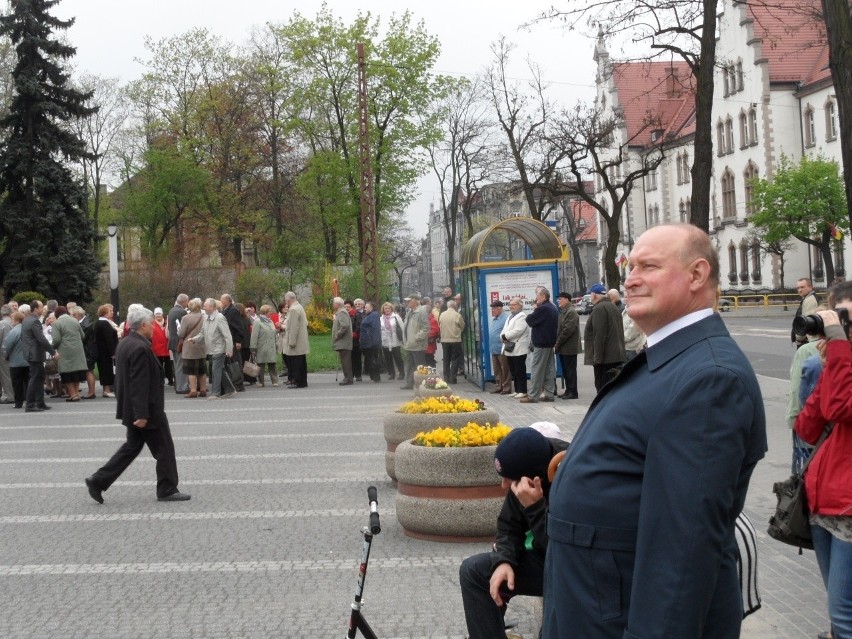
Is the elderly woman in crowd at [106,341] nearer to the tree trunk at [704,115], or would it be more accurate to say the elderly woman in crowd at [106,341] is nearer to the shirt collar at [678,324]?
the tree trunk at [704,115]

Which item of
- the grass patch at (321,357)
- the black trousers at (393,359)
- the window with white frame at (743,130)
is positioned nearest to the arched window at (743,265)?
the window with white frame at (743,130)

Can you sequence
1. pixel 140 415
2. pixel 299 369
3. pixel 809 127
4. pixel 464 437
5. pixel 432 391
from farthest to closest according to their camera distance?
pixel 809 127 → pixel 299 369 → pixel 432 391 → pixel 140 415 → pixel 464 437

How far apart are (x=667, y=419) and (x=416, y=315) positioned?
22235 mm

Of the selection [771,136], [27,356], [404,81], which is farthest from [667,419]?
[771,136]

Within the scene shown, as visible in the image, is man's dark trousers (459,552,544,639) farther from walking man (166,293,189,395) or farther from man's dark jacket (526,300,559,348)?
walking man (166,293,189,395)

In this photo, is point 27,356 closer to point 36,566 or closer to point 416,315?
point 416,315

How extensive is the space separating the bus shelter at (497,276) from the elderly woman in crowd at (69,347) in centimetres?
789

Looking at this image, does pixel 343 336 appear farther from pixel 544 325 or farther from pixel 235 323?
pixel 544 325

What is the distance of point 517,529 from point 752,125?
73.6 metres

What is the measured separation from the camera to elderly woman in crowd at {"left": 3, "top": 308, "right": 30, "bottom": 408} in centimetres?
2195

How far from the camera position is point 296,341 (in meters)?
25.7

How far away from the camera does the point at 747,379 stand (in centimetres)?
283

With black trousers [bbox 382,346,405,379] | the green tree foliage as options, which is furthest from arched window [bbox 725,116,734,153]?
black trousers [bbox 382,346,405,379]

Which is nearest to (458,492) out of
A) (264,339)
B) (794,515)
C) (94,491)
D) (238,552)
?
(238,552)
